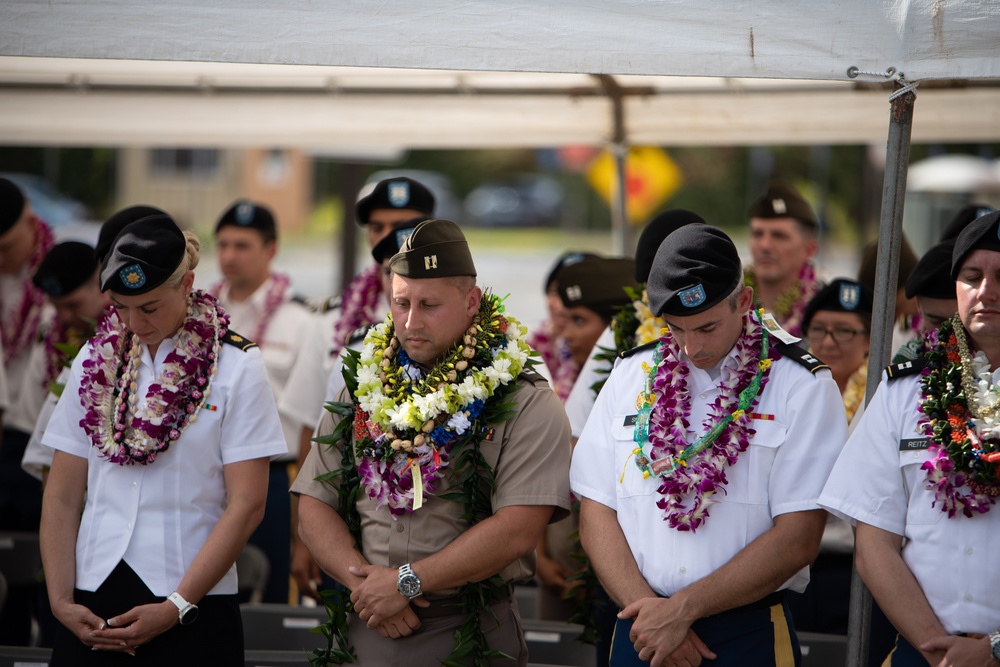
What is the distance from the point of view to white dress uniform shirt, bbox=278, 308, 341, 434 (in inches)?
198

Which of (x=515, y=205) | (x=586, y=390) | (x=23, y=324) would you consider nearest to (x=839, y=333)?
(x=586, y=390)

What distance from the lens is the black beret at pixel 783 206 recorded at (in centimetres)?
561

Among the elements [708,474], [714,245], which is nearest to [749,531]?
[708,474]

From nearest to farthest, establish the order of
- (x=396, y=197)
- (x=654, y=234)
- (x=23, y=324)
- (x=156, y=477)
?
(x=156, y=477), (x=654, y=234), (x=396, y=197), (x=23, y=324)

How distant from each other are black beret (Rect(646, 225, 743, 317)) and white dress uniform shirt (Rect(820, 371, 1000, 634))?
1.80ft

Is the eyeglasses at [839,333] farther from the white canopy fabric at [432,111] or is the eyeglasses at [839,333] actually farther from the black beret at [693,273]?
the white canopy fabric at [432,111]

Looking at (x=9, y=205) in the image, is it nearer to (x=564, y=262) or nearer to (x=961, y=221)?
(x=564, y=262)

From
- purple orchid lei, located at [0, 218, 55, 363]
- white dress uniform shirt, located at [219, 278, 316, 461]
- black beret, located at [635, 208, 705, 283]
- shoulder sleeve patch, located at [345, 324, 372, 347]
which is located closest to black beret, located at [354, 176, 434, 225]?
shoulder sleeve patch, located at [345, 324, 372, 347]

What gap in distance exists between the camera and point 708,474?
3094 millimetres

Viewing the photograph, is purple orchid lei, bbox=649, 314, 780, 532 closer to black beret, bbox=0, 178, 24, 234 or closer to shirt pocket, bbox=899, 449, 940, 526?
shirt pocket, bbox=899, 449, 940, 526

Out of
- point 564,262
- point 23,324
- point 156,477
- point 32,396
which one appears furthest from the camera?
point 23,324

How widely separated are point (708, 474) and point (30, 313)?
3.98m

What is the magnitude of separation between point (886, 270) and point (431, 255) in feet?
4.67

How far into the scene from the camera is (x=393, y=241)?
14.1 ft
